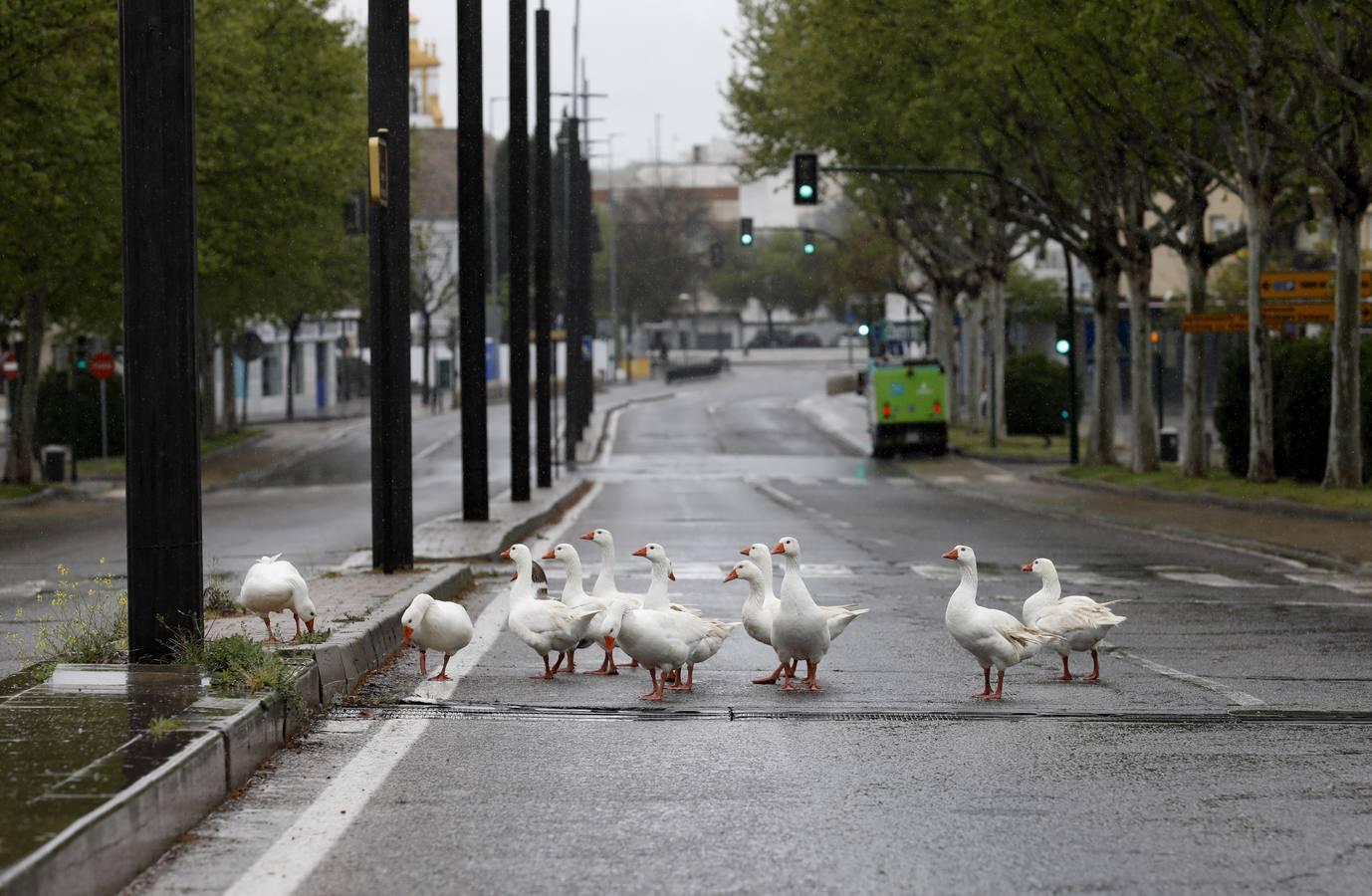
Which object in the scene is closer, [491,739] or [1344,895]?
[1344,895]

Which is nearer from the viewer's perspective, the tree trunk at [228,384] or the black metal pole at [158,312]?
the black metal pole at [158,312]

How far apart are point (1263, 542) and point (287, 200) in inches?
977

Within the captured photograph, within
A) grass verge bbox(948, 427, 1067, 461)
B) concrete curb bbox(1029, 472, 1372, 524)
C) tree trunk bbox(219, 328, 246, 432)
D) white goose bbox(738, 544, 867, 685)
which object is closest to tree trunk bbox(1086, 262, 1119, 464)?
concrete curb bbox(1029, 472, 1372, 524)

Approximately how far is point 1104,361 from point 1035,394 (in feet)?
68.6

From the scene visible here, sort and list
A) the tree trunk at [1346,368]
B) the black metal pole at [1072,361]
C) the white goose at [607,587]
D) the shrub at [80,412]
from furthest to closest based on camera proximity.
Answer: the shrub at [80,412] < the black metal pole at [1072,361] < the tree trunk at [1346,368] < the white goose at [607,587]

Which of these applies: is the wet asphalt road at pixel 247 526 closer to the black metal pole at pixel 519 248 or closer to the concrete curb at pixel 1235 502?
the black metal pole at pixel 519 248

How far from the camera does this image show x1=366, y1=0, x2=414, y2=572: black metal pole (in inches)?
654

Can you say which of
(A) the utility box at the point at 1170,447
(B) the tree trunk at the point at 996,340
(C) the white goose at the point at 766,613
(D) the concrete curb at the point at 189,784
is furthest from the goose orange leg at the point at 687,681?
(B) the tree trunk at the point at 996,340

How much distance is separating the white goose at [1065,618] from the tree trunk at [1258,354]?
22236mm

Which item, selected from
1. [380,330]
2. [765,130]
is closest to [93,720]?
[380,330]

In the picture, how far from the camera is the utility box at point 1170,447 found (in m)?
46.8

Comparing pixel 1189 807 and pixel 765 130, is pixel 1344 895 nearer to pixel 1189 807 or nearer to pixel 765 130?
pixel 1189 807

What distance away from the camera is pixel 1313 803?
7602 mm

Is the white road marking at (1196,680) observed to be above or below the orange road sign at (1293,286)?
below
